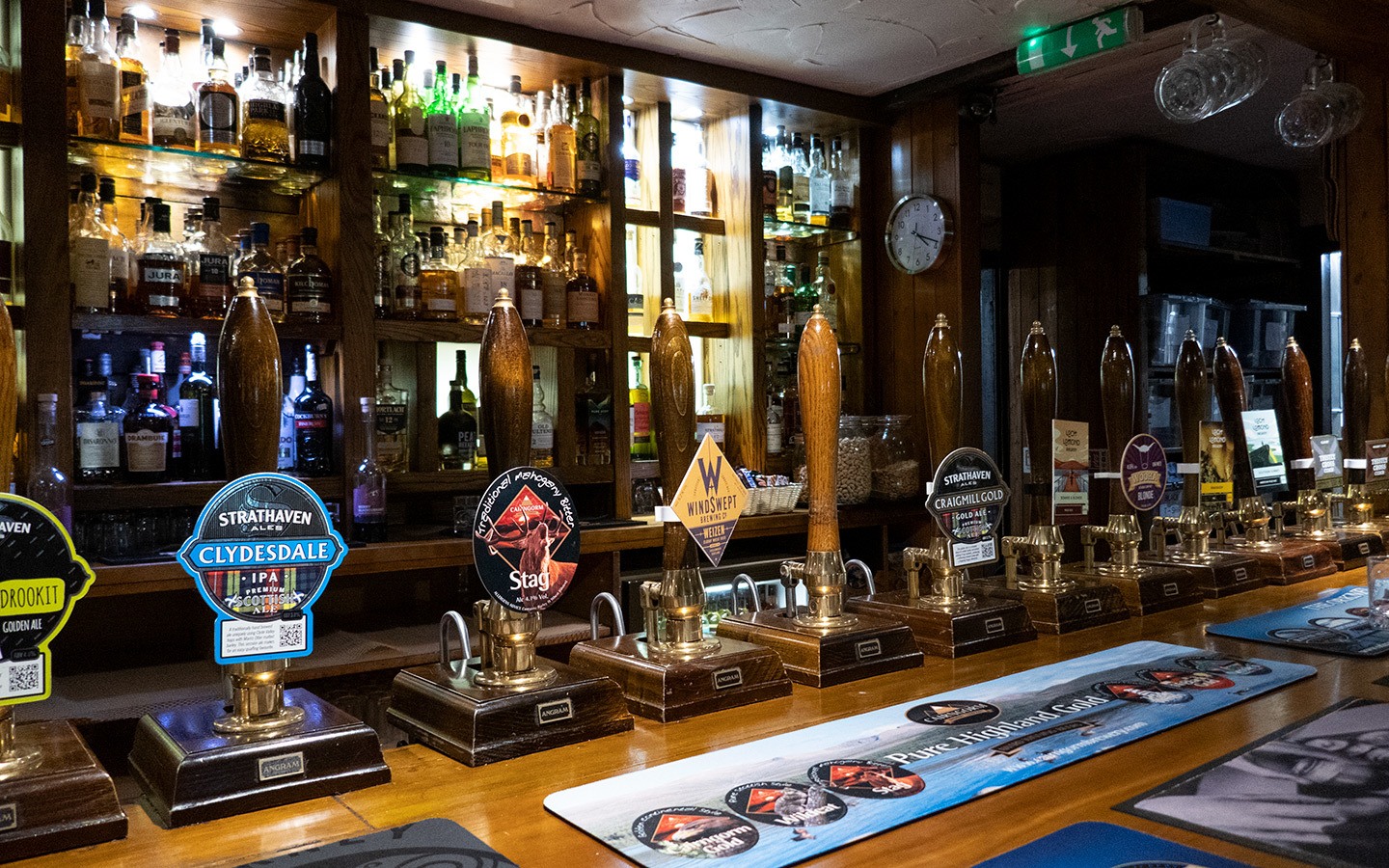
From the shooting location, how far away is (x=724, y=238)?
3648 mm

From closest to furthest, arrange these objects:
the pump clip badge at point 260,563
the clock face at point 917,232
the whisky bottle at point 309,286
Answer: the pump clip badge at point 260,563 → the whisky bottle at point 309,286 → the clock face at point 917,232

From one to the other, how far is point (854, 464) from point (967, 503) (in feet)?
6.71

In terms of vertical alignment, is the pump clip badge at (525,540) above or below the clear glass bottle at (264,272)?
below

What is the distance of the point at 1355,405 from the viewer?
2.36m

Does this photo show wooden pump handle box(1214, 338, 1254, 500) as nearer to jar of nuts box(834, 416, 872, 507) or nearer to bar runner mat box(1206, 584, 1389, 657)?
bar runner mat box(1206, 584, 1389, 657)

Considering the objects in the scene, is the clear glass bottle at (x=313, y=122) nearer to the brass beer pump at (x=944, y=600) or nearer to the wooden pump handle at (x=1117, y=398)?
the brass beer pump at (x=944, y=600)

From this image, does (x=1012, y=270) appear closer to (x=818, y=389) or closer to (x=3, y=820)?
(x=818, y=389)

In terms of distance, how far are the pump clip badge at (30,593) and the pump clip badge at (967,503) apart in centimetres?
96

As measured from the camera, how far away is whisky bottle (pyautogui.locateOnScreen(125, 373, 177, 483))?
8.09 ft

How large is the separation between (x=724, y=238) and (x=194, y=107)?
1.69 meters

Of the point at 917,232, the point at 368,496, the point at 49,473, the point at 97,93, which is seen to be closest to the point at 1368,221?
the point at 917,232

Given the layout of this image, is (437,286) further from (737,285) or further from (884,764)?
(884,764)

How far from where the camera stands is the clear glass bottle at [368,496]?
2.67 metres

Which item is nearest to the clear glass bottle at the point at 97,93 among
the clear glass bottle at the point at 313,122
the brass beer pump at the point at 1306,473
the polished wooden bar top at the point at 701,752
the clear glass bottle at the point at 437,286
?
the clear glass bottle at the point at 313,122
